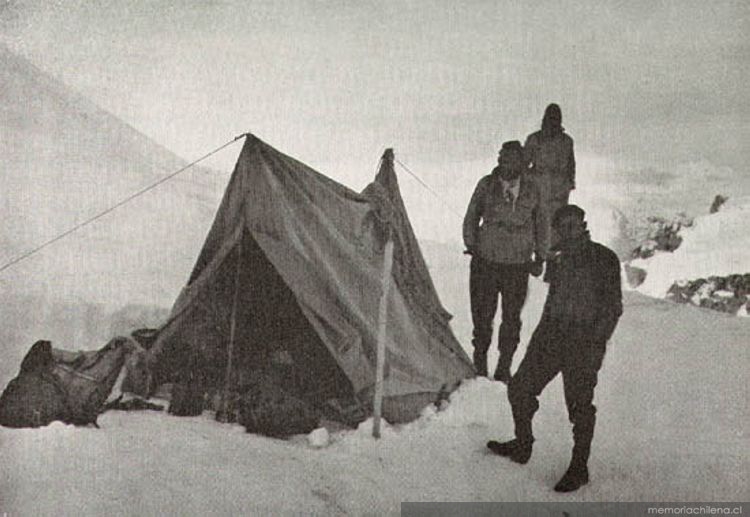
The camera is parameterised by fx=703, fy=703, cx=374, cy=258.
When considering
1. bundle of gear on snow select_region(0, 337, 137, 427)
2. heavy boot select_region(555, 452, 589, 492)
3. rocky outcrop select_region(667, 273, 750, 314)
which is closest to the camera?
heavy boot select_region(555, 452, 589, 492)

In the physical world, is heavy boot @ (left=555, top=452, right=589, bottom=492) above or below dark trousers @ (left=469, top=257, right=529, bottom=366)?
below

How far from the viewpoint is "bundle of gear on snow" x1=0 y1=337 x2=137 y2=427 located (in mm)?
2484

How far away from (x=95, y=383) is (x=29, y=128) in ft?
4.38

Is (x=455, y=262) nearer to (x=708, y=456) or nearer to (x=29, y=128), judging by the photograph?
(x=708, y=456)

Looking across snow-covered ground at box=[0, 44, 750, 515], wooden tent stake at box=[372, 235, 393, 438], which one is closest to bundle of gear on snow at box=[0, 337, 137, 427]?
snow-covered ground at box=[0, 44, 750, 515]

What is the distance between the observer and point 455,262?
4770 mm

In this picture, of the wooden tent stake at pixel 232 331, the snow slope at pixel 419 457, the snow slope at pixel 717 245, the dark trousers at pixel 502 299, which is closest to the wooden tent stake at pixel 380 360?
the snow slope at pixel 419 457

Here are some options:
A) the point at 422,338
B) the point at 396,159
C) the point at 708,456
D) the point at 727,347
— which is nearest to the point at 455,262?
the point at 422,338

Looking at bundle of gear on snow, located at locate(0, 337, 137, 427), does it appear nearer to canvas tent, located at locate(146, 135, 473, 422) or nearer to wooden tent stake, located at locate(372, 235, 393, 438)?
canvas tent, located at locate(146, 135, 473, 422)

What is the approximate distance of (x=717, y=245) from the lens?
283cm

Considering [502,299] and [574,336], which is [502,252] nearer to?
[502,299]

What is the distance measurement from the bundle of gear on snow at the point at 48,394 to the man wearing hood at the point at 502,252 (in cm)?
177

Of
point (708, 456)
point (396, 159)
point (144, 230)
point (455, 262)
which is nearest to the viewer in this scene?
point (708, 456)

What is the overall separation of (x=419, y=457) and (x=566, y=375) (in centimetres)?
61
